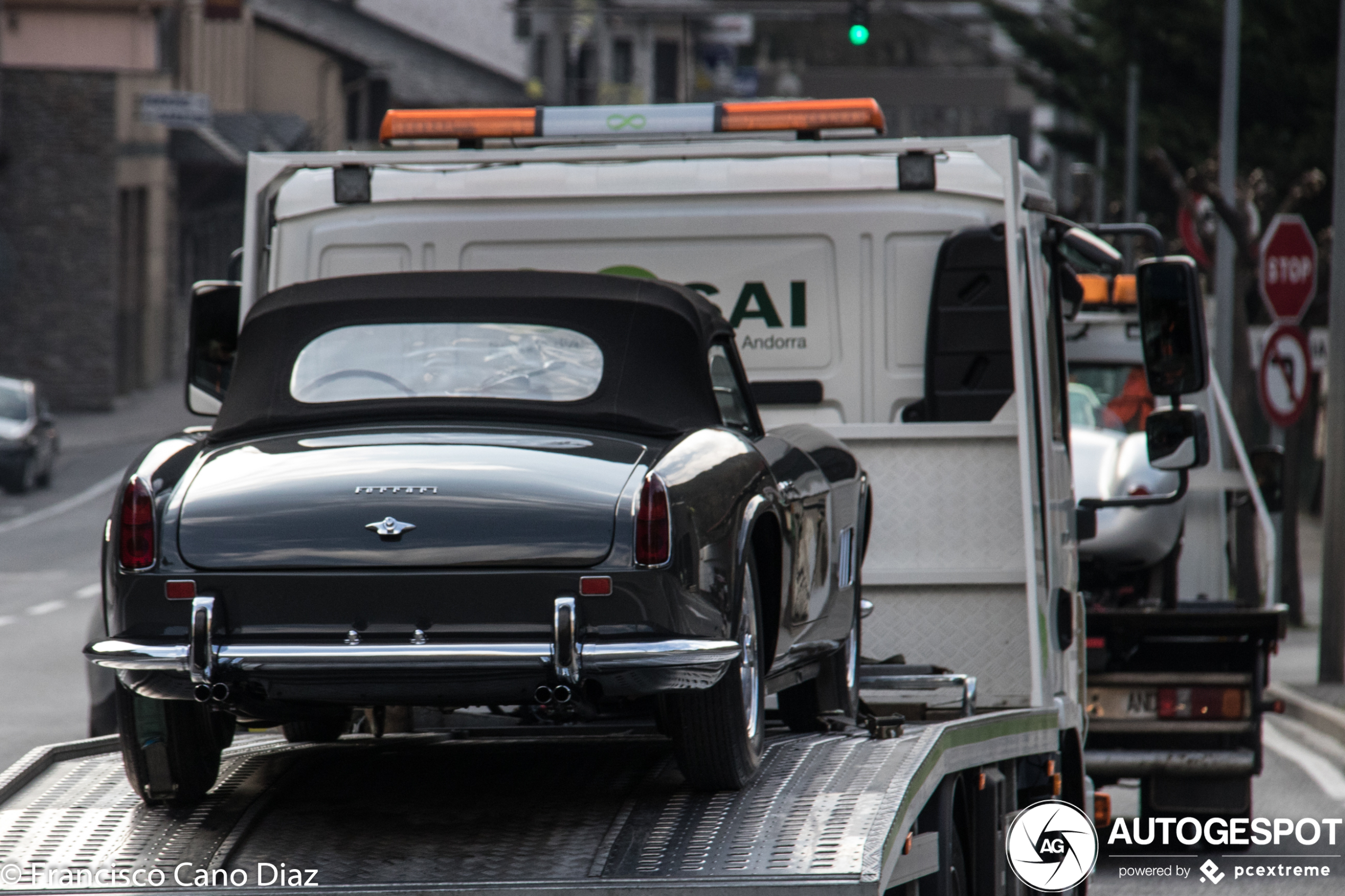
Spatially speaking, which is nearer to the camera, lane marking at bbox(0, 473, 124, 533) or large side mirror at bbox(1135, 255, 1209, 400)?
large side mirror at bbox(1135, 255, 1209, 400)

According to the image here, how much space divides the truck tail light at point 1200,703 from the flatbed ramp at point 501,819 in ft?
14.8

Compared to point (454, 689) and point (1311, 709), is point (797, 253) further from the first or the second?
point (1311, 709)

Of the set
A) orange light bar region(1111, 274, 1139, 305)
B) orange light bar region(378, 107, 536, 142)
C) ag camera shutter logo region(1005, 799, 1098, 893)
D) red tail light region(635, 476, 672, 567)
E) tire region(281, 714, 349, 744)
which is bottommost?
ag camera shutter logo region(1005, 799, 1098, 893)

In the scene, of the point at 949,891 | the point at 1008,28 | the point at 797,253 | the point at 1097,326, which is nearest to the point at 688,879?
the point at 949,891

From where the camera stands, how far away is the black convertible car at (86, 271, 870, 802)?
492cm

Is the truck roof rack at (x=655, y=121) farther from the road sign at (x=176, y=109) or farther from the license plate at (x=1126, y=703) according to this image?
the road sign at (x=176, y=109)

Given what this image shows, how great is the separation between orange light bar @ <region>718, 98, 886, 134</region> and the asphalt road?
3376 millimetres

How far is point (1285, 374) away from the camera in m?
19.7

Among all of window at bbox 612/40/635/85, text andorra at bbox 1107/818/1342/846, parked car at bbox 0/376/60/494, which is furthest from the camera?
window at bbox 612/40/635/85

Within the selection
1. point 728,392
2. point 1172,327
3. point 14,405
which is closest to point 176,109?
point 14,405

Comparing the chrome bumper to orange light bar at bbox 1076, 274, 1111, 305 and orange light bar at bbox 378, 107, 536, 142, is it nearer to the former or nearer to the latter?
orange light bar at bbox 1076, 274, 1111, 305

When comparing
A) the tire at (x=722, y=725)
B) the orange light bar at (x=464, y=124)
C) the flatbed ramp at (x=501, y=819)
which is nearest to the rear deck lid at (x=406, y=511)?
the tire at (x=722, y=725)

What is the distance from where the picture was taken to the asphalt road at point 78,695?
1005 cm

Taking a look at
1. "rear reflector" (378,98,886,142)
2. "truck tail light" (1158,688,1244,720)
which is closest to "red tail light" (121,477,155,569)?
"rear reflector" (378,98,886,142)
